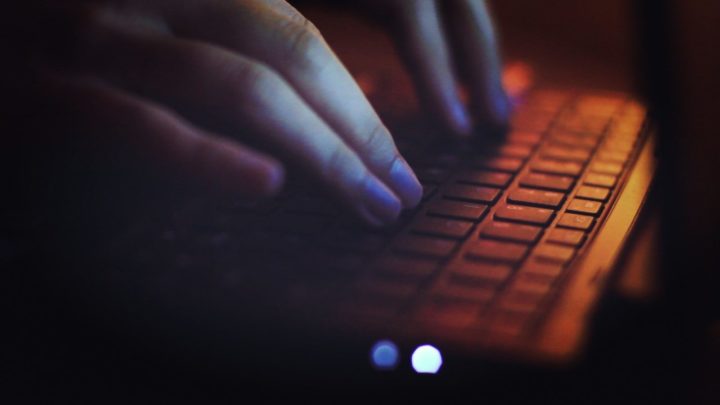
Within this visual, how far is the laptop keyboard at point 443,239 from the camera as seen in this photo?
42cm

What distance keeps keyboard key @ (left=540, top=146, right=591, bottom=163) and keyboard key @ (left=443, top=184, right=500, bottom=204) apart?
10 centimetres

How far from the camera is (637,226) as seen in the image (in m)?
0.52

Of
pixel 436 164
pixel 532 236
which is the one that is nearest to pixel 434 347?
pixel 532 236

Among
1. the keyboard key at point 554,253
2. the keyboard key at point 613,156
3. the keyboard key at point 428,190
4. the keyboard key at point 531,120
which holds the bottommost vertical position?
the keyboard key at point 554,253

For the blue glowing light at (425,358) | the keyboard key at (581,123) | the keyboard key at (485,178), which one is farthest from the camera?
the keyboard key at (581,123)

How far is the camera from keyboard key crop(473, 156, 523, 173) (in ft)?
Result: 2.04

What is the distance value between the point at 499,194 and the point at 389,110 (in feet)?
0.76

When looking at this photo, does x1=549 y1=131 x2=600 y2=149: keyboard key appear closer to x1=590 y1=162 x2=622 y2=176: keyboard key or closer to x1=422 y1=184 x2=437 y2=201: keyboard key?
x1=590 y1=162 x2=622 y2=176: keyboard key

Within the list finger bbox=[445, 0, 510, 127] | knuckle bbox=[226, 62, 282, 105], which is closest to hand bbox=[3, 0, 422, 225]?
knuckle bbox=[226, 62, 282, 105]

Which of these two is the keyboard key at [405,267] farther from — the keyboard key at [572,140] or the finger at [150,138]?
the keyboard key at [572,140]

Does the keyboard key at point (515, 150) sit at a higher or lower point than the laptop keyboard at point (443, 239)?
higher

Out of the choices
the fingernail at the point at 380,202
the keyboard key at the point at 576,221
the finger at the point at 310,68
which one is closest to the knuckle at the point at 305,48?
the finger at the point at 310,68

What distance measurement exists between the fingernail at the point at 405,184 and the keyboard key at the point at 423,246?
0.17 feet

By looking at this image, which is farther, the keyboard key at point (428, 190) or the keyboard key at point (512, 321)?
the keyboard key at point (428, 190)
